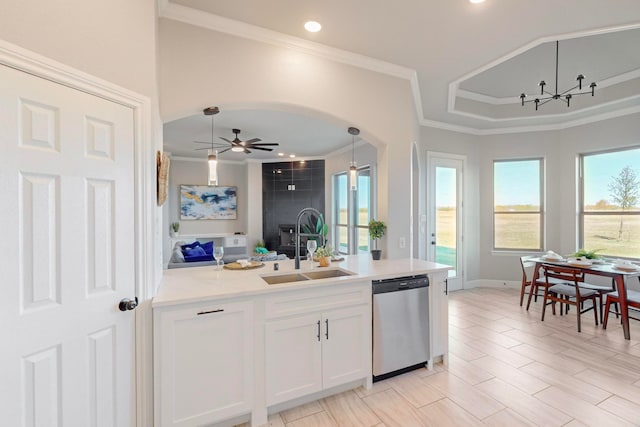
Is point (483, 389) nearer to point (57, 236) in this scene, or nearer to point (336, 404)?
point (336, 404)

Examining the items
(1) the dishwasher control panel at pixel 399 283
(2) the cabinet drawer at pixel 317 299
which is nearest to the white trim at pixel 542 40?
(1) the dishwasher control panel at pixel 399 283

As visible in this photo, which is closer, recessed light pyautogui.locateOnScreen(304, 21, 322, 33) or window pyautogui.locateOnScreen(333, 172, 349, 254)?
recessed light pyautogui.locateOnScreen(304, 21, 322, 33)

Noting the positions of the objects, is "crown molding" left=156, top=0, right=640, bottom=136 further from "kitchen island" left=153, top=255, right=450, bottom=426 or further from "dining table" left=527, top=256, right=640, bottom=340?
"dining table" left=527, top=256, right=640, bottom=340

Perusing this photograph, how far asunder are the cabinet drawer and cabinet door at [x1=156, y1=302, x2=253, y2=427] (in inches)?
7.0

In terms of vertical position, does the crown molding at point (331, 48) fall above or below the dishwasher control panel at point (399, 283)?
above

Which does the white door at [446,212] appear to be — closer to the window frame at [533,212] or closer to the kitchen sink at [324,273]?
the window frame at [533,212]

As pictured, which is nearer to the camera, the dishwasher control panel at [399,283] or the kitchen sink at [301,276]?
the dishwasher control panel at [399,283]

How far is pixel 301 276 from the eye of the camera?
2549 mm

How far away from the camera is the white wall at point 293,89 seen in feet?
7.35

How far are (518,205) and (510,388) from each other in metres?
3.92

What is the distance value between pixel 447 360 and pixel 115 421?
8.51ft

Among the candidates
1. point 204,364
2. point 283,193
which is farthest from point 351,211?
point 204,364

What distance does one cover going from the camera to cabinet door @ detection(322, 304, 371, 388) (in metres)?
2.18

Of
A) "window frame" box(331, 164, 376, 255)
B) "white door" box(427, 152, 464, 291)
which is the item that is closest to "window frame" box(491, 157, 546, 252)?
"white door" box(427, 152, 464, 291)
